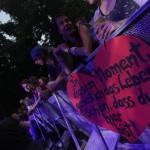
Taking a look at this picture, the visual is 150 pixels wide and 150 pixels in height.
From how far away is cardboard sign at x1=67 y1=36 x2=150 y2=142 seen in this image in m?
1.62

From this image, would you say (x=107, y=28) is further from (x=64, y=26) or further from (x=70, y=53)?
(x=64, y=26)

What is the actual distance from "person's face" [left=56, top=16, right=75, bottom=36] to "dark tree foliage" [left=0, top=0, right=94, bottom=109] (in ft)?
39.9

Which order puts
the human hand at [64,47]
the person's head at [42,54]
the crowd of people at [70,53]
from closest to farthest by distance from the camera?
1. the crowd of people at [70,53]
2. the human hand at [64,47]
3. the person's head at [42,54]

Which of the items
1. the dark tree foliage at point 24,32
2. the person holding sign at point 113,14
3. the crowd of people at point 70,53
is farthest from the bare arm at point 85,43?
the dark tree foliage at point 24,32

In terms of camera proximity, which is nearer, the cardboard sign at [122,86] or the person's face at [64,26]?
the cardboard sign at [122,86]

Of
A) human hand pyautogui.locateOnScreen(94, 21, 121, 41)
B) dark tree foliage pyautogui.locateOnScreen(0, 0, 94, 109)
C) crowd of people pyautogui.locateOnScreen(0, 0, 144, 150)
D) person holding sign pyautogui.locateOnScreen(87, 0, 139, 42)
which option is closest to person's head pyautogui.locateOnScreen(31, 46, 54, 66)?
crowd of people pyautogui.locateOnScreen(0, 0, 144, 150)

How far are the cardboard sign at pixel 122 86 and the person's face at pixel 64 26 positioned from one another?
3.00 feet

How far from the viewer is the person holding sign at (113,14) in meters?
2.34

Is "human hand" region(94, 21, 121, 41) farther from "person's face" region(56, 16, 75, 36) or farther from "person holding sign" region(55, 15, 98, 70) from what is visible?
"person's face" region(56, 16, 75, 36)

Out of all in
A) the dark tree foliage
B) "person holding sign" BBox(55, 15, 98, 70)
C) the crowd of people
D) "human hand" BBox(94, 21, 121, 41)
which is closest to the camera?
"human hand" BBox(94, 21, 121, 41)

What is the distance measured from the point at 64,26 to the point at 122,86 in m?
1.50

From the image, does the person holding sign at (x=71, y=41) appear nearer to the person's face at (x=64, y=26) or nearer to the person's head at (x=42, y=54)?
the person's face at (x=64, y=26)

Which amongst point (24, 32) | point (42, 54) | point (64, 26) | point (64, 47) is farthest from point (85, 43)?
point (24, 32)

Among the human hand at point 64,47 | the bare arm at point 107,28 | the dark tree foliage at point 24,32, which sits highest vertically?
the bare arm at point 107,28
